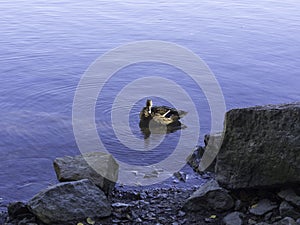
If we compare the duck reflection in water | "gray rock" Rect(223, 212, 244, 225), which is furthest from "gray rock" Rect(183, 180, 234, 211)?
the duck reflection in water

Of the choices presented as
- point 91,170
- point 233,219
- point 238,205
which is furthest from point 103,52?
point 233,219

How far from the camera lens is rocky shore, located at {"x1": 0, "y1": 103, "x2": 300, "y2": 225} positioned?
18.3 ft

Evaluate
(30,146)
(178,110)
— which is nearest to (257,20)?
(178,110)

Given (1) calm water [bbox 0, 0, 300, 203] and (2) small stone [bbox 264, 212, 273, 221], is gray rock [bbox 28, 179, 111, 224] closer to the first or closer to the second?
(1) calm water [bbox 0, 0, 300, 203]

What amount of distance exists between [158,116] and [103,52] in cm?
545

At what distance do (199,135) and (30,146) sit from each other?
3.07 metres

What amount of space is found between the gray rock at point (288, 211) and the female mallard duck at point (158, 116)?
15.1 ft

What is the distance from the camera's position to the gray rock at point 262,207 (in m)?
5.68

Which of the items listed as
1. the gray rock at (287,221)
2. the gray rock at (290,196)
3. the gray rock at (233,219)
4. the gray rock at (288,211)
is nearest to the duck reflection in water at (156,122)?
the gray rock at (233,219)

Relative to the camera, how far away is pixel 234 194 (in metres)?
6.13

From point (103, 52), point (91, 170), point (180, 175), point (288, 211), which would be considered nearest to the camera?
point (288, 211)

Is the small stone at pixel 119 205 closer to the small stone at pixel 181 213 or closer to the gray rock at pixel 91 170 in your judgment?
the gray rock at pixel 91 170

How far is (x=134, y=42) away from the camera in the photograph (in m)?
16.1

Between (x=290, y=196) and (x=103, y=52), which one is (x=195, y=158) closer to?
(x=290, y=196)
